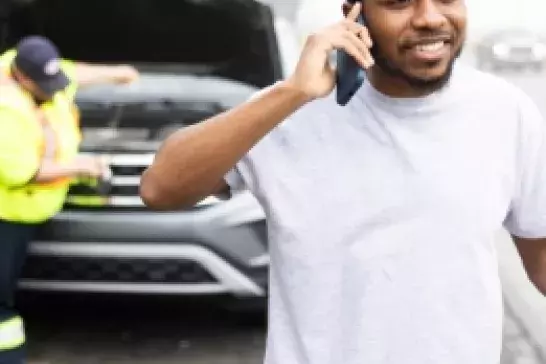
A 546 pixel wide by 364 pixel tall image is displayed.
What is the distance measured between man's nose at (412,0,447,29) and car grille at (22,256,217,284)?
2301mm

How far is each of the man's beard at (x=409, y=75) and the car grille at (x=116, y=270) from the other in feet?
7.40

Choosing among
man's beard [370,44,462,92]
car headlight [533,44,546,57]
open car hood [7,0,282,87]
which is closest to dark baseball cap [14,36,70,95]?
open car hood [7,0,282,87]

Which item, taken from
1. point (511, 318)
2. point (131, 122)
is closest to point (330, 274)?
point (131, 122)

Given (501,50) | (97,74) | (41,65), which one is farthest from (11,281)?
(501,50)

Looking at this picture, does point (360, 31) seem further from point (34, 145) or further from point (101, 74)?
point (101, 74)

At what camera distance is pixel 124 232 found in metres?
3.50

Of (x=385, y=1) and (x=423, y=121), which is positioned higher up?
(x=385, y=1)

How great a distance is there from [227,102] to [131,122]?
0.34 m

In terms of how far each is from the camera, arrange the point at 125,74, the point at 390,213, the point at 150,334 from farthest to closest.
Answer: the point at 150,334, the point at 125,74, the point at 390,213

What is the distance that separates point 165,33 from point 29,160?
2.69 feet

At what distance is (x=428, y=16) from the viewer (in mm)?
1310

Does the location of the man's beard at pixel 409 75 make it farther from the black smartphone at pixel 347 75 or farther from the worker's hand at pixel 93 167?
the worker's hand at pixel 93 167

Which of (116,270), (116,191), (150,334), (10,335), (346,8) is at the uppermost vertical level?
(346,8)

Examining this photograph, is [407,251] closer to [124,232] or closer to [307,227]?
[307,227]
